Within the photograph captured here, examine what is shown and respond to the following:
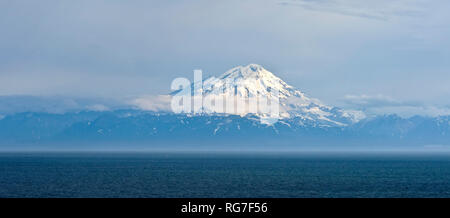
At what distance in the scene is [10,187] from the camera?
11638cm

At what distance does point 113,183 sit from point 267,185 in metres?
30.3

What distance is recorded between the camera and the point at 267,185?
123 m

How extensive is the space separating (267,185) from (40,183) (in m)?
43.9

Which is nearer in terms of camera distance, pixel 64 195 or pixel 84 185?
pixel 64 195
